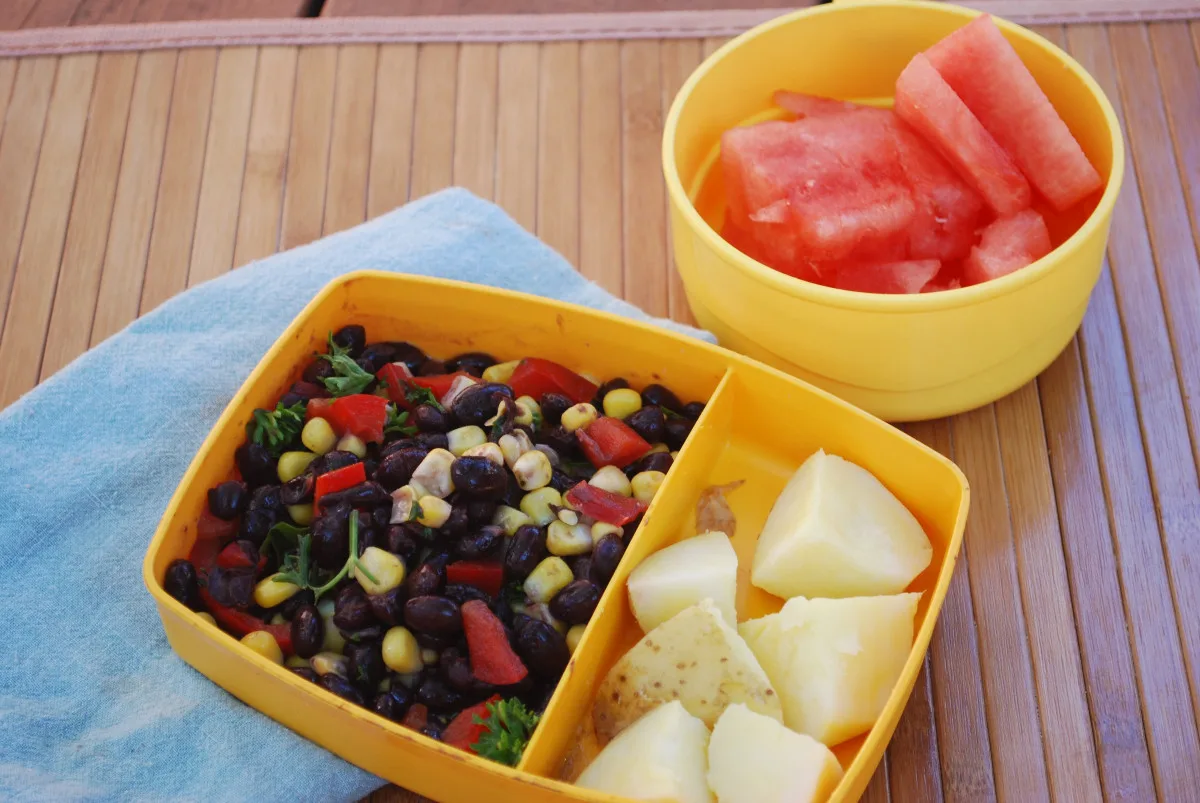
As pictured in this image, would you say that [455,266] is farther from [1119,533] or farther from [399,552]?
[1119,533]

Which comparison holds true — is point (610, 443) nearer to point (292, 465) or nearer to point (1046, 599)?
point (292, 465)

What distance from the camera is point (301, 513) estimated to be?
1.33 meters

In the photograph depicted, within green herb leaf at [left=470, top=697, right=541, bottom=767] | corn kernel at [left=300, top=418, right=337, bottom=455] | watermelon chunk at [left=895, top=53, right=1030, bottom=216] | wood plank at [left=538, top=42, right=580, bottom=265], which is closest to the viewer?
green herb leaf at [left=470, top=697, right=541, bottom=767]

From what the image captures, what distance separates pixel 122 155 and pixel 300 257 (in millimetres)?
438

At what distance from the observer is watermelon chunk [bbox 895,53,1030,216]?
147cm

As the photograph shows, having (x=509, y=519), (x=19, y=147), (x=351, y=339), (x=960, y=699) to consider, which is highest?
(x=19, y=147)

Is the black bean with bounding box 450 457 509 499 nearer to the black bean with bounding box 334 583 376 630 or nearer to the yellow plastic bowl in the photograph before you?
the black bean with bounding box 334 583 376 630

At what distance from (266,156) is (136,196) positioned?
200 millimetres

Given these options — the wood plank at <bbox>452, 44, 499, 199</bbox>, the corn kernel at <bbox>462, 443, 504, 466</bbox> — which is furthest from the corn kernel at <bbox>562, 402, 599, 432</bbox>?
the wood plank at <bbox>452, 44, 499, 199</bbox>

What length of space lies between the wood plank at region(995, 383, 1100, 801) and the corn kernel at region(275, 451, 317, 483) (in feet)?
2.73

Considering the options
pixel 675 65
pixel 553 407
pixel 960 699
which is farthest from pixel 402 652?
pixel 675 65

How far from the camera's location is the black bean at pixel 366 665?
1.22 m

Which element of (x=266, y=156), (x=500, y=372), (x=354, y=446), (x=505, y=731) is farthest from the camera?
(x=266, y=156)

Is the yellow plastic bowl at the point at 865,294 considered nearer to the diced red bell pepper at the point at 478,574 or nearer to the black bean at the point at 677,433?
the black bean at the point at 677,433
